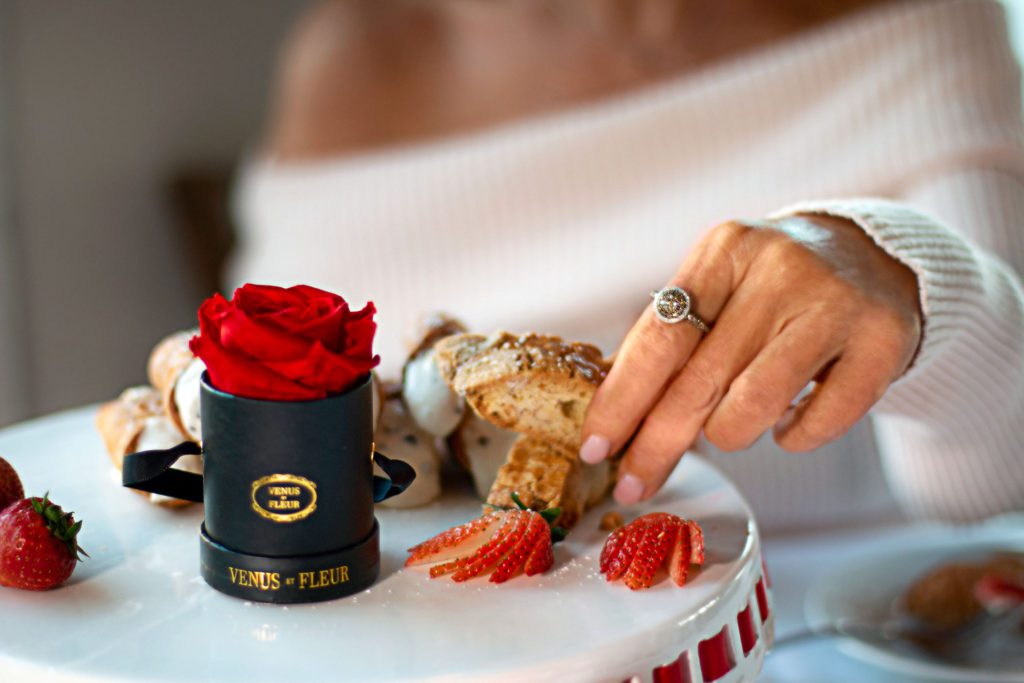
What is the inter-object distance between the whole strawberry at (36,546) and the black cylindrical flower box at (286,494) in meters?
0.05

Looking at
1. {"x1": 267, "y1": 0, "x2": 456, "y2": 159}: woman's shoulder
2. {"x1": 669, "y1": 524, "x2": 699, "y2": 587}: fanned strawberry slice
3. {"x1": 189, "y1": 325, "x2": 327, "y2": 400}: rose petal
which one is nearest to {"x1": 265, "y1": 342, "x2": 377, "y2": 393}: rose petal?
{"x1": 189, "y1": 325, "x2": 327, "y2": 400}: rose petal

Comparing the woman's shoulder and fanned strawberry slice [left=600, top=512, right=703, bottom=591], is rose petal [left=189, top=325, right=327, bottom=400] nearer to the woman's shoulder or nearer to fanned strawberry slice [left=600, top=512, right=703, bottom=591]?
fanned strawberry slice [left=600, top=512, right=703, bottom=591]

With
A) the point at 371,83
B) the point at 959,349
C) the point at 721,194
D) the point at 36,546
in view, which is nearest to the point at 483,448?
the point at 36,546

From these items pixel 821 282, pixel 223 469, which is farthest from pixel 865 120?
pixel 223 469

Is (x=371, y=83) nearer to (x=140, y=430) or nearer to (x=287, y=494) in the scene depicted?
(x=140, y=430)

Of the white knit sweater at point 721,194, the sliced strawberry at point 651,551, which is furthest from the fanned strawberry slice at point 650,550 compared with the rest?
the white knit sweater at point 721,194

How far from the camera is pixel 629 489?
728 mm

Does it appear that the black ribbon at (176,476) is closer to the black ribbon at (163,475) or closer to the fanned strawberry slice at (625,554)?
the black ribbon at (163,475)

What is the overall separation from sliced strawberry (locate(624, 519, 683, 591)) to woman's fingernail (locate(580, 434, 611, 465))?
79 mm

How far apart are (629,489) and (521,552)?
130 millimetres

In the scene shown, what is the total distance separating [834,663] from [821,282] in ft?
1.56

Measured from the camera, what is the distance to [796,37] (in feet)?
5.10

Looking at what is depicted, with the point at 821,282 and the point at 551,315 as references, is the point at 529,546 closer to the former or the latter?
the point at 821,282

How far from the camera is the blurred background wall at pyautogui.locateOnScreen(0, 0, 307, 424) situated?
2.05 metres
